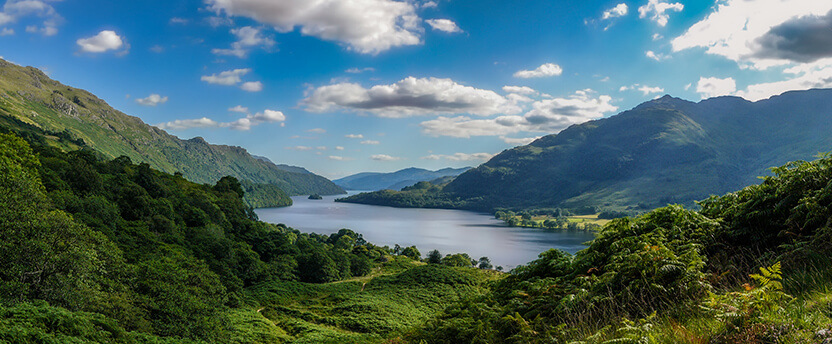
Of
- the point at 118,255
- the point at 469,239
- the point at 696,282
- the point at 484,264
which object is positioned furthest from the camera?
the point at 469,239

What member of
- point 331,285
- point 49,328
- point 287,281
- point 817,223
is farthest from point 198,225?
point 817,223

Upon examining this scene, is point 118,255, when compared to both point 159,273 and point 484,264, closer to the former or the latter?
point 159,273

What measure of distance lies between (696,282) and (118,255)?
31.8 metres

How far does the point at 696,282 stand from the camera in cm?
544

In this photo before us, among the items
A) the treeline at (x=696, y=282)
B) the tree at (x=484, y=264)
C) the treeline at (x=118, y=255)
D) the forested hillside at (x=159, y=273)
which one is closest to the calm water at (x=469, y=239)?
the tree at (x=484, y=264)

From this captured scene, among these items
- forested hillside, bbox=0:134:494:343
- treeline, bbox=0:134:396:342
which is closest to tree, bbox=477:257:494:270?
forested hillside, bbox=0:134:494:343

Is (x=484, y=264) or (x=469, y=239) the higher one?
(x=469, y=239)

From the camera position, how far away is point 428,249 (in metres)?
120

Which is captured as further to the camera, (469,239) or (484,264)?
(469,239)

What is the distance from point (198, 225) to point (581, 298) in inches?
2646

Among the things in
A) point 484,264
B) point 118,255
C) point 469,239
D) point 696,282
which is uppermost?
point 696,282

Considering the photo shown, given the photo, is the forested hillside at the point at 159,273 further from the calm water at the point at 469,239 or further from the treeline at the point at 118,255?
the calm water at the point at 469,239

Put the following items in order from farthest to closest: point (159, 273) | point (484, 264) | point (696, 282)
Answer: point (484, 264) → point (159, 273) → point (696, 282)

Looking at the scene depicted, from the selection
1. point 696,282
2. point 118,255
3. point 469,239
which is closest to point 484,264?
point 469,239
